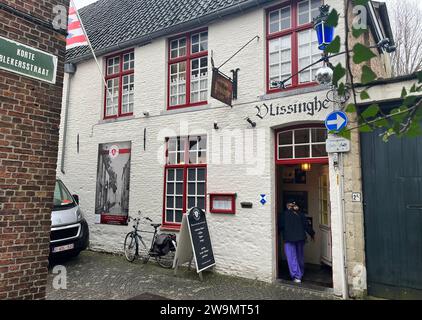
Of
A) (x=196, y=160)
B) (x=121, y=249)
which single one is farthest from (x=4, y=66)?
(x=121, y=249)

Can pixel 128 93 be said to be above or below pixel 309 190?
above

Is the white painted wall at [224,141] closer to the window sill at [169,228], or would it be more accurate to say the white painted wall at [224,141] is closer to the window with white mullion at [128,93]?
the window sill at [169,228]

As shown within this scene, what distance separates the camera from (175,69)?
8758mm

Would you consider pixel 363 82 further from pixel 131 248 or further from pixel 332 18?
pixel 131 248

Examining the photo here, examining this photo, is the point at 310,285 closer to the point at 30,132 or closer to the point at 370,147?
the point at 370,147

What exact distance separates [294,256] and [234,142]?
9.27ft

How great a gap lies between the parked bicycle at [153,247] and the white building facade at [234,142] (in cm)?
34

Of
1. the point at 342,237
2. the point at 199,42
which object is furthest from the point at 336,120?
the point at 199,42

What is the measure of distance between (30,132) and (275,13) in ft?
19.2

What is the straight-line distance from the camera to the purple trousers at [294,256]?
6.66m

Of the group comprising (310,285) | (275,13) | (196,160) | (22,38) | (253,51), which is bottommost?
(310,285)

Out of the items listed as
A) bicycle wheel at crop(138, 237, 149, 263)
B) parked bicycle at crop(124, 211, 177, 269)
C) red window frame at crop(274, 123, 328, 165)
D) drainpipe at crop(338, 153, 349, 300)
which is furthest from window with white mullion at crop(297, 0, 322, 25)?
bicycle wheel at crop(138, 237, 149, 263)

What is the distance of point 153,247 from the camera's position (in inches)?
308

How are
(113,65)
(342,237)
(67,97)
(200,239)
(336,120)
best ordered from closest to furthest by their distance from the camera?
(342,237) < (336,120) < (200,239) < (113,65) < (67,97)
